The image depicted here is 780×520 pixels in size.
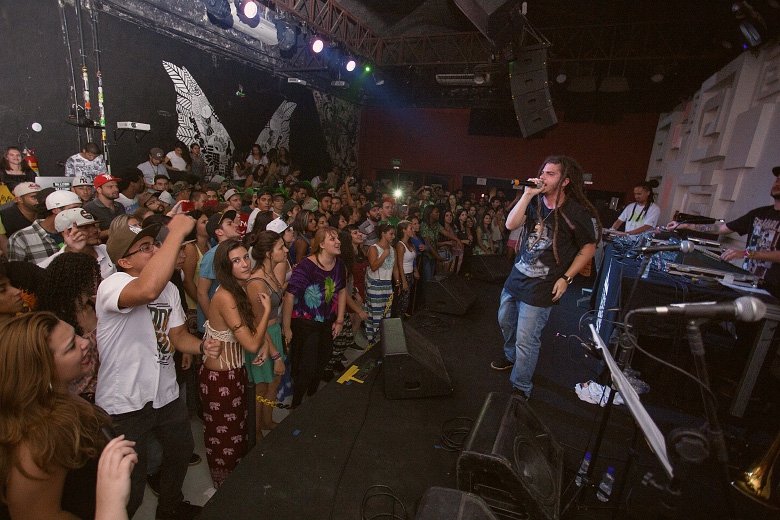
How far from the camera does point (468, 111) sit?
43.3 feet

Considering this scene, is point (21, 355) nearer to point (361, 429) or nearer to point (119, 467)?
point (119, 467)

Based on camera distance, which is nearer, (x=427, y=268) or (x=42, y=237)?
(x=42, y=237)

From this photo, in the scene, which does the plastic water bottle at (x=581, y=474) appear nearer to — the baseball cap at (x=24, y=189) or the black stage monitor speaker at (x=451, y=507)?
the black stage monitor speaker at (x=451, y=507)

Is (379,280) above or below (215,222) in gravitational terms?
below

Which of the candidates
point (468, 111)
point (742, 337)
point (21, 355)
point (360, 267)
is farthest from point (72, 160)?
point (468, 111)

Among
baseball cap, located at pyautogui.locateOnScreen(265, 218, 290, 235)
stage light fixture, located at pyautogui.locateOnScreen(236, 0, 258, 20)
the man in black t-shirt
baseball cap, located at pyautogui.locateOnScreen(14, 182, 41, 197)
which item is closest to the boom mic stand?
the man in black t-shirt

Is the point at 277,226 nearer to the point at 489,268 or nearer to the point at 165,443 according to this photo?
the point at 165,443

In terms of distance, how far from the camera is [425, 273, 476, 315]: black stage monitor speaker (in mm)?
4781

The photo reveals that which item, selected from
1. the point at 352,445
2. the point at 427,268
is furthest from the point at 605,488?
the point at 427,268

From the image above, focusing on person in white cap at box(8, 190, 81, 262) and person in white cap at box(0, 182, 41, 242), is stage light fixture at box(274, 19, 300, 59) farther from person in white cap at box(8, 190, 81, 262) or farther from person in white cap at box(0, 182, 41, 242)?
person in white cap at box(8, 190, 81, 262)

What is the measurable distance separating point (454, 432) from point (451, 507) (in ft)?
3.46

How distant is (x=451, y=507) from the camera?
1.54 m

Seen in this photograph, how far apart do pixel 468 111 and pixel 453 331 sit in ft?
35.8

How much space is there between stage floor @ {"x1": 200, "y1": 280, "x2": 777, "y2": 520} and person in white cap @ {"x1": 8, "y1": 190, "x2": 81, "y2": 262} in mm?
2142
